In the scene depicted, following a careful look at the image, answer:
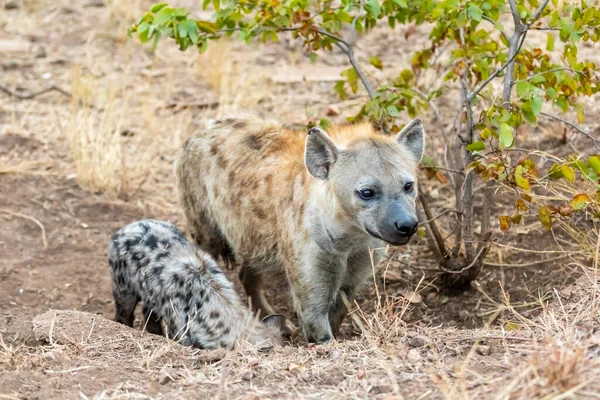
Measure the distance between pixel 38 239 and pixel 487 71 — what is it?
3384 mm

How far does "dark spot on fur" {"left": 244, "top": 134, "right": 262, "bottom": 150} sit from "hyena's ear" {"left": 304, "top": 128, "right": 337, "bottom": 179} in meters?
0.92

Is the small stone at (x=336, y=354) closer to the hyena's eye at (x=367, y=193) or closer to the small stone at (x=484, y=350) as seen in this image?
the small stone at (x=484, y=350)

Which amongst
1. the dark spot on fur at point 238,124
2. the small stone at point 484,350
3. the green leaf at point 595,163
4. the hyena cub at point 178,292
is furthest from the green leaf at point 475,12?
the hyena cub at point 178,292

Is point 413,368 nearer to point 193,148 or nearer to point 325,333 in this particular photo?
point 325,333

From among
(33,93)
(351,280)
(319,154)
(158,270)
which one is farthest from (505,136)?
(33,93)

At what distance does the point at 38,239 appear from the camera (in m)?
6.51

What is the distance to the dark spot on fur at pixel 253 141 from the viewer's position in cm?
552

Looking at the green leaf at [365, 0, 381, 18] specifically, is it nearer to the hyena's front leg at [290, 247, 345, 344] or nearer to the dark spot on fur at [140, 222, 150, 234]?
the hyena's front leg at [290, 247, 345, 344]

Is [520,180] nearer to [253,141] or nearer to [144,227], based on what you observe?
[253,141]

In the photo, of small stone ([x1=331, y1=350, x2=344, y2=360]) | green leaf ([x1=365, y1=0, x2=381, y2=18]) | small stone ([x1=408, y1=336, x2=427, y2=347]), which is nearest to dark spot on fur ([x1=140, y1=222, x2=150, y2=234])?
small stone ([x1=331, y1=350, x2=344, y2=360])

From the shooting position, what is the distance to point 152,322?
5508mm

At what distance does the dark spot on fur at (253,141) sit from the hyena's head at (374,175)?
0.85 metres

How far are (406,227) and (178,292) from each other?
1514 millimetres

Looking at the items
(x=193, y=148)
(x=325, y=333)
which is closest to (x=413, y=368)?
(x=325, y=333)
